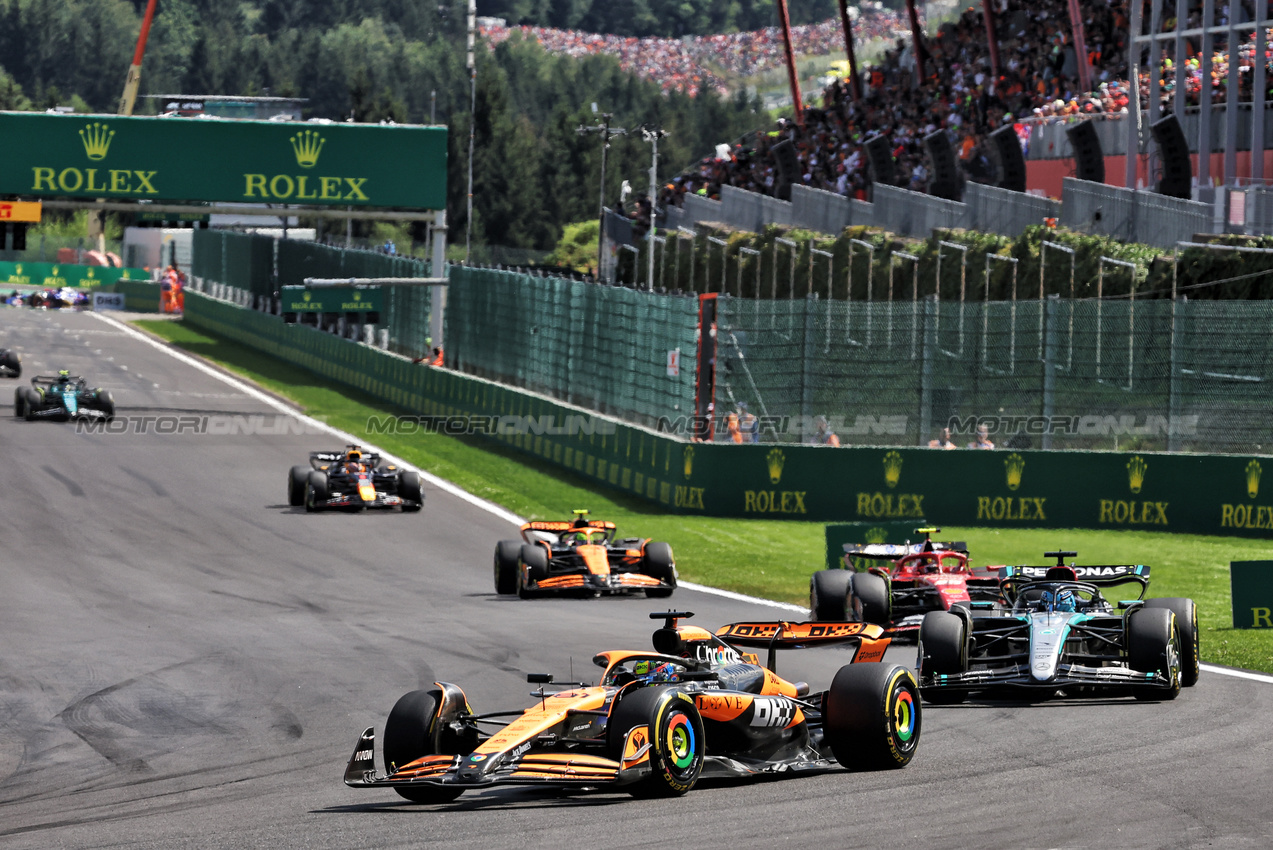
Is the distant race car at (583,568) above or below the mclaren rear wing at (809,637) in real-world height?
below

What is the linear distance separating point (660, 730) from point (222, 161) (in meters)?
38.5

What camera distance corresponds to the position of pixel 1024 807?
9.95 metres

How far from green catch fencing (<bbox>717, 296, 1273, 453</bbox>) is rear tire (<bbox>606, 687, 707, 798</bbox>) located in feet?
57.4

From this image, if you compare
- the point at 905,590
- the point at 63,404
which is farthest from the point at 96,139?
the point at 905,590

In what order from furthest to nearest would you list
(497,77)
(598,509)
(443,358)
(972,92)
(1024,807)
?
1. (497,77)
2. (972,92)
3. (443,358)
4. (598,509)
5. (1024,807)

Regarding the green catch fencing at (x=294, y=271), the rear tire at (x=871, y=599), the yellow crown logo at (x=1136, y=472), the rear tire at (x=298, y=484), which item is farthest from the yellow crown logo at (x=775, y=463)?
the green catch fencing at (x=294, y=271)

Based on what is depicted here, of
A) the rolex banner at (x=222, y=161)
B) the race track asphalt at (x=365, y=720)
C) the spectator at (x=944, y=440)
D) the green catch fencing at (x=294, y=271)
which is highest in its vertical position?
the rolex banner at (x=222, y=161)

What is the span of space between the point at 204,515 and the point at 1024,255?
15.3 meters

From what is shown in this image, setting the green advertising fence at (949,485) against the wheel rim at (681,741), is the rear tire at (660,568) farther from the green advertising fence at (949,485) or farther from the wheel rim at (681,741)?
the wheel rim at (681,741)

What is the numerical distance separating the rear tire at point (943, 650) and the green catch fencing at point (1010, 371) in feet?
44.5

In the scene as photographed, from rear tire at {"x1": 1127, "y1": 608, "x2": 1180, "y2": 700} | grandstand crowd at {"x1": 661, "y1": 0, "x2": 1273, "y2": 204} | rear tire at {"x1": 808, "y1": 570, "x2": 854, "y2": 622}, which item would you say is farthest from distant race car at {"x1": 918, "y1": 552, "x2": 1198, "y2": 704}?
grandstand crowd at {"x1": 661, "y1": 0, "x2": 1273, "y2": 204}

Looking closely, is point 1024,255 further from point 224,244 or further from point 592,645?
point 224,244

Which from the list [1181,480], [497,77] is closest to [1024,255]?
[1181,480]

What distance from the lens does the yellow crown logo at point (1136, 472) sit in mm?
27016
